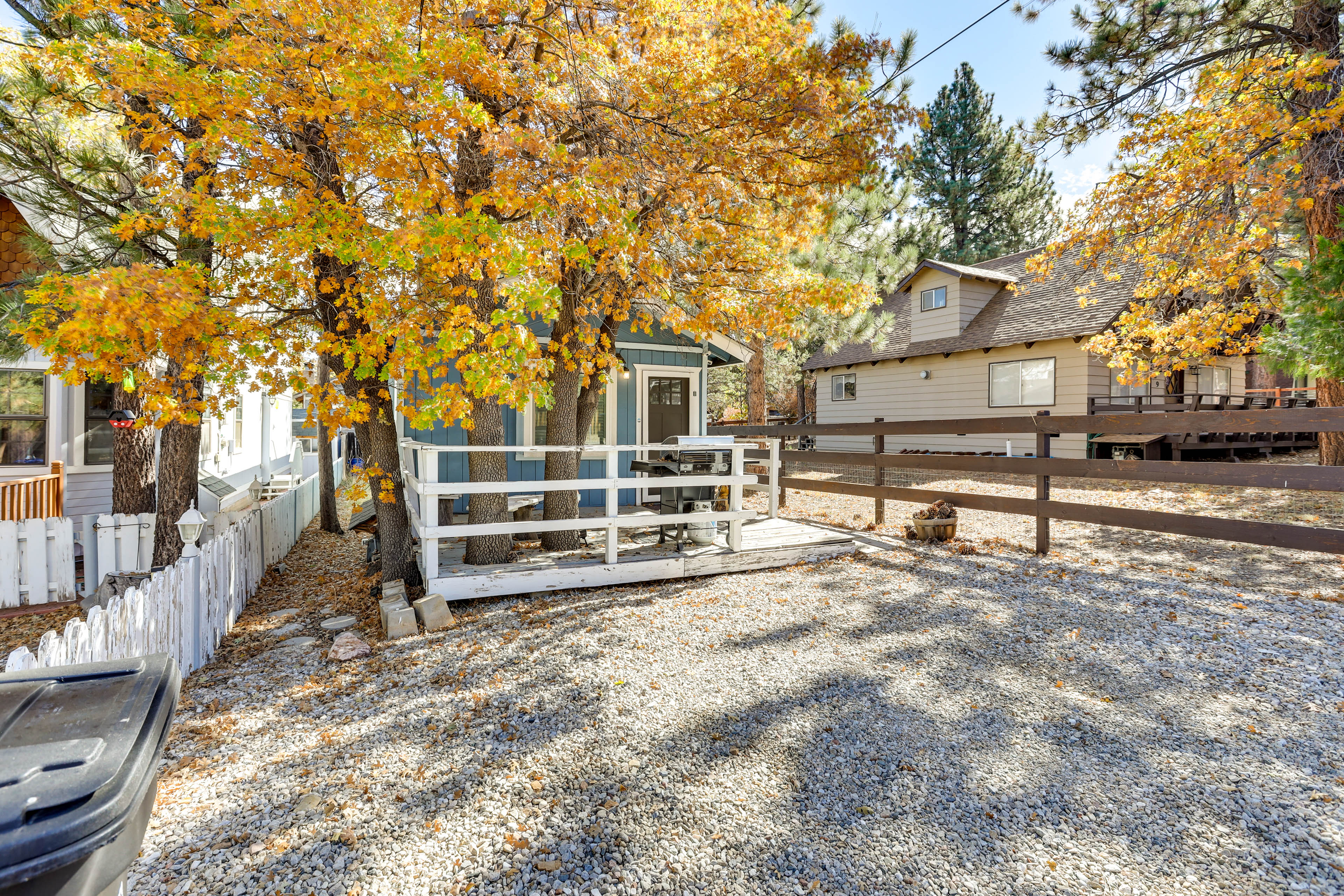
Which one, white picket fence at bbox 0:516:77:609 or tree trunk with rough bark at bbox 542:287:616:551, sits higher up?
tree trunk with rough bark at bbox 542:287:616:551

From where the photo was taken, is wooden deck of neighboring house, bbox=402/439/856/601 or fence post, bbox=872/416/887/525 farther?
fence post, bbox=872/416/887/525

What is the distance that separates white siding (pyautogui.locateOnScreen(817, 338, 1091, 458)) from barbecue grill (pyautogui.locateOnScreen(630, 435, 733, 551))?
362 inches

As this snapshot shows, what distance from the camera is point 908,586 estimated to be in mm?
5508

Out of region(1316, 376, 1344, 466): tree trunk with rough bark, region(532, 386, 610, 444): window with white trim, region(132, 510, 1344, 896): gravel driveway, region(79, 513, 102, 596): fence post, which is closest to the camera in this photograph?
region(132, 510, 1344, 896): gravel driveway

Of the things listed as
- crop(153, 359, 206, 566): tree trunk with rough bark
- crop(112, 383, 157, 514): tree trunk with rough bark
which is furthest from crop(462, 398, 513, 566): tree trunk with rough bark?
crop(112, 383, 157, 514): tree trunk with rough bark

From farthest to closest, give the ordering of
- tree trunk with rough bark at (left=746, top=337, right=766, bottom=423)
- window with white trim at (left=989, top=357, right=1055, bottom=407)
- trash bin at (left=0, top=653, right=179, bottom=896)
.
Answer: tree trunk with rough bark at (left=746, top=337, right=766, bottom=423) → window with white trim at (left=989, top=357, right=1055, bottom=407) → trash bin at (left=0, top=653, right=179, bottom=896)

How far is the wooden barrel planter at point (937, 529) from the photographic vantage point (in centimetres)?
706

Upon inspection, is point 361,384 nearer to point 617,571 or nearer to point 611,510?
point 611,510

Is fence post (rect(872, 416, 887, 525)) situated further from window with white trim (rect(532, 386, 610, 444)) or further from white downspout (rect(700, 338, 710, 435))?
window with white trim (rect(532, 386, 610, 444))

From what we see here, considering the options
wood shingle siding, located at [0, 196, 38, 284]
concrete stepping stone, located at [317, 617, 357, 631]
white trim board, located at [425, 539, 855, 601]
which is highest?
wood shingle siding, located at [0, 196, 38, 284]

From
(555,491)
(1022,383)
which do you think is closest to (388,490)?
(555,491)

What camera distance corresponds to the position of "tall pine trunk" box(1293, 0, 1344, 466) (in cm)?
687

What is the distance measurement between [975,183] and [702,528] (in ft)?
85.7

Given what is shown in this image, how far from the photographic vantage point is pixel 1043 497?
20.8 feet
